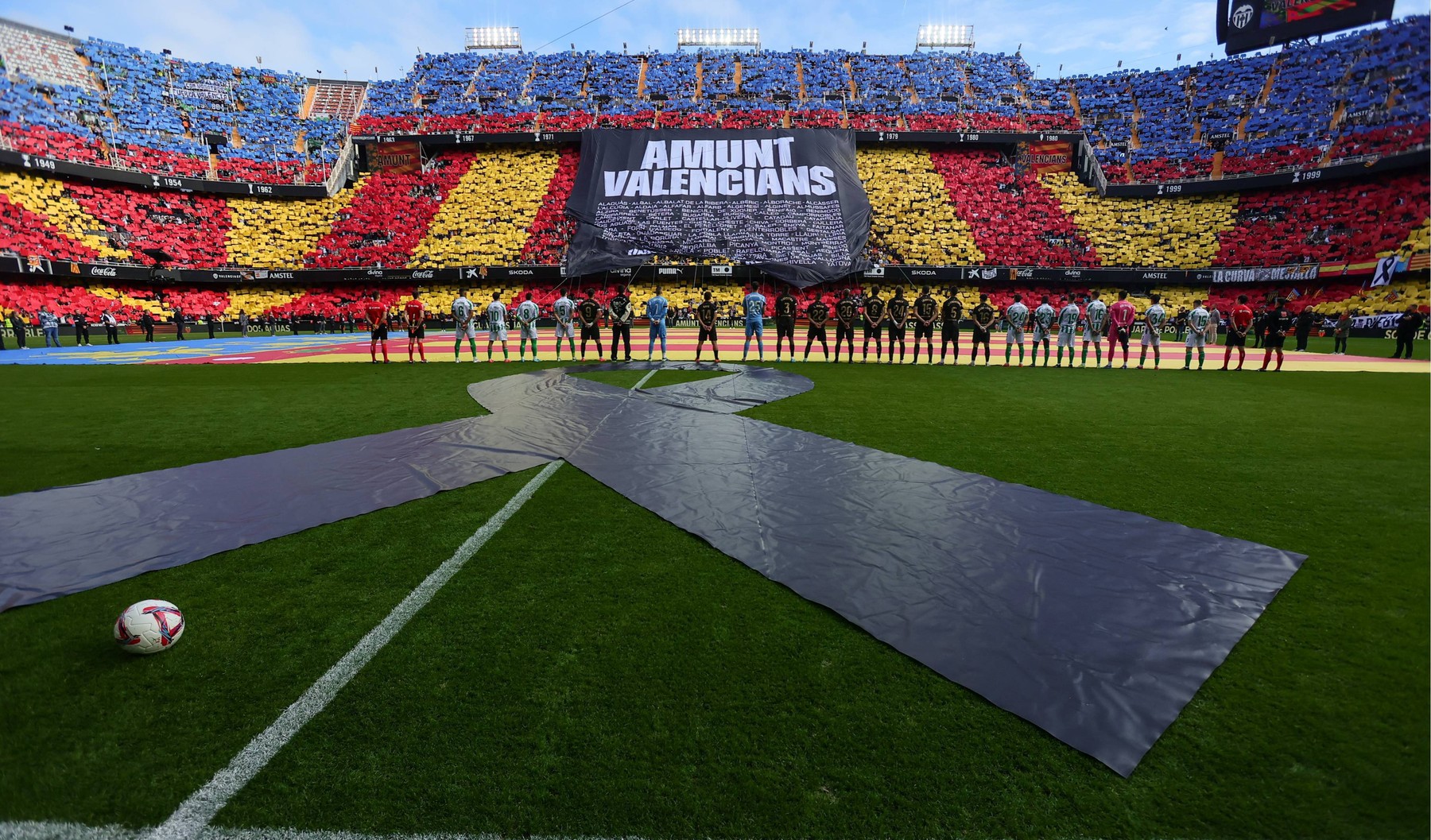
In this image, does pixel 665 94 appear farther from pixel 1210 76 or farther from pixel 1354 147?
pixel 1354 147

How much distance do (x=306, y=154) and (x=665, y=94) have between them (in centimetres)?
2533

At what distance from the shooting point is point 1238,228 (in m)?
33.0

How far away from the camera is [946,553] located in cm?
390

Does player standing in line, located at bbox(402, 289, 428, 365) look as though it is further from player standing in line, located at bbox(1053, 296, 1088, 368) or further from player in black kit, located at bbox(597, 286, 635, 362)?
player standing in line, located at bbox(1053, 296, 1088, 368)

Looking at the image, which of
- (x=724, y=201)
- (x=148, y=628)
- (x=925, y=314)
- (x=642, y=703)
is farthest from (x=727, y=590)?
(x=724, y=201)

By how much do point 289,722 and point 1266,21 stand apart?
46.8 metres

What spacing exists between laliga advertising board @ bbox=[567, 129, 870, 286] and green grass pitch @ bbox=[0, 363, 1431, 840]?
2799 cm

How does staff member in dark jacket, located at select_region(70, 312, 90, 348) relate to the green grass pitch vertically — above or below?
above

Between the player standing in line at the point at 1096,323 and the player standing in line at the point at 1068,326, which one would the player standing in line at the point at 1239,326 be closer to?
the player standing in line at the point at 1096,323

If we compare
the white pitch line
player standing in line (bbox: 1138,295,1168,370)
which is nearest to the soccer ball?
the white pitch line

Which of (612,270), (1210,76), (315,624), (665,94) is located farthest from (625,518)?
(1210,76)

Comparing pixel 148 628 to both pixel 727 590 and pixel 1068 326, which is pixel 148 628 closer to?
pixel 727 590

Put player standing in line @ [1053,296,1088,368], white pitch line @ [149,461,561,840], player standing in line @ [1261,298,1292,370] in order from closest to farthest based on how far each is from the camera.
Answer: white pitch line @ [149,461,561,840] → player standing in line @ [1261,298,1292,370] → player standing in line @ [1053,296,1088,368]

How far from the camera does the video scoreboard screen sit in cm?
2903
